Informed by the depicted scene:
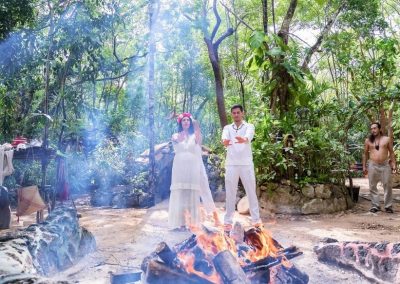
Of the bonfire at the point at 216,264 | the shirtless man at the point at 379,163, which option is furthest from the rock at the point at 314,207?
the bonfire at the point at 216,264

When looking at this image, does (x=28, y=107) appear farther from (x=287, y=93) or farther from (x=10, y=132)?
(x=287, y=93)

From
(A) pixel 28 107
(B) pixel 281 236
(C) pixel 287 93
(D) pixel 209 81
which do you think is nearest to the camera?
(B) pixel 281 236

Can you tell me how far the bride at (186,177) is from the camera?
5.78 meters

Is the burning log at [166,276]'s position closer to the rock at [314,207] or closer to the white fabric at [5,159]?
the white fabric at [5,159]

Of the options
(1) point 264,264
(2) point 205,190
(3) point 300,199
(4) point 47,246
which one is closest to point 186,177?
(2) point 205,190

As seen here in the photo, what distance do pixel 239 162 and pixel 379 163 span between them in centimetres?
390

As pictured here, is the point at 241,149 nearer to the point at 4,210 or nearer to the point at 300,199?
the point at 300,199

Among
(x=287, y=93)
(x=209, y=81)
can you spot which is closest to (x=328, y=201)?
(x=287, y=93)

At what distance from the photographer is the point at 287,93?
859 centimetres

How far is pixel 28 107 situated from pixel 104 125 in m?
2.76

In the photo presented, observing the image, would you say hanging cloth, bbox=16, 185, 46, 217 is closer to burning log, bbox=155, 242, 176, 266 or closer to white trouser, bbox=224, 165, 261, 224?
white trouser, bbox=224, 165, 261, 224

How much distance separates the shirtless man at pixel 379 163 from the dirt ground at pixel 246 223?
0.32 meters

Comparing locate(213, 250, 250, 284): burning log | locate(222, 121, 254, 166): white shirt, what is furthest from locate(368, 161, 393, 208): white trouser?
locate(213, 250, 250, 284): burning log

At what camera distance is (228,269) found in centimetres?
288
